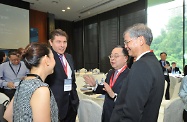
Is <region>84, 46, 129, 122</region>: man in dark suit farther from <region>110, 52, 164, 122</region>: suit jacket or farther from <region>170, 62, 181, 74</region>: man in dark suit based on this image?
<region>170, 62, 181, 74</region>: man in dark suit

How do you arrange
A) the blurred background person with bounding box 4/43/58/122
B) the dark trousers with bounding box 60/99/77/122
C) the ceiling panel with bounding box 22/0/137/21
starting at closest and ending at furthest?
1. the blurred background person with bounding box 4/43/58/122
2. the dark trousers with bounding box 60/99/77/122
3. the ceiling panel with bounding box 22/0/137/21

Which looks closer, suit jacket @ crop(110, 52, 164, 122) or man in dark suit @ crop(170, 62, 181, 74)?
suit jacket @ crop(110, 52, 164, 122)

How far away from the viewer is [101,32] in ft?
31.6

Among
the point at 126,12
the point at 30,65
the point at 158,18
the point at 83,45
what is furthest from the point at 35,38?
the point at 30,65

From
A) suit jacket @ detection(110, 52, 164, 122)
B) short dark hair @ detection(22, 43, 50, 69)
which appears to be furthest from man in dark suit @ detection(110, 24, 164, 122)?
short dark hair @ detection(22, 43, 50, 69)

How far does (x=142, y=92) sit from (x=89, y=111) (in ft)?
2.30

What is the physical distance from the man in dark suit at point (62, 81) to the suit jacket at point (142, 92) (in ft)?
2.80

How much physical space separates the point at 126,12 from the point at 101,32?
1.91 meters

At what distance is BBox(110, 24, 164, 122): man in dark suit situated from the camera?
118cm

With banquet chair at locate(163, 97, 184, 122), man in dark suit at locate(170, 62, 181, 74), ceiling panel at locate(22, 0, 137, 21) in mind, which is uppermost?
ceiling panel at locate(22, 0, 137, 21)

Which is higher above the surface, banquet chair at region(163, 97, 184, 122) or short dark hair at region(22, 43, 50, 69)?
short dark hair at region(22, 43, 50, 69)

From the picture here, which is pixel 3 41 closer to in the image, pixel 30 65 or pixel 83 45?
pixel 83 45

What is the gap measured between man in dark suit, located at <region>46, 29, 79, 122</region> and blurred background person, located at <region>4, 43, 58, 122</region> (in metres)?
0.70

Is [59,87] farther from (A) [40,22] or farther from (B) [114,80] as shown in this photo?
(A) [40,22]
